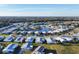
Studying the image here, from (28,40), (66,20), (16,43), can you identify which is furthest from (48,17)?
(16,43)

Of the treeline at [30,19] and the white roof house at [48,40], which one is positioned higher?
the treeline at [30,19]

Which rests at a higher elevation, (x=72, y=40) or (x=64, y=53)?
(x=72, y=40)

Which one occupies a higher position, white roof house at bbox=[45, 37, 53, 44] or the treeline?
the treeline

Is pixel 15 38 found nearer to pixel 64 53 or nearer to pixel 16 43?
pixel 16 43

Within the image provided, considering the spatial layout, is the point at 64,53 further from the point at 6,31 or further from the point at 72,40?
the point at 6,31

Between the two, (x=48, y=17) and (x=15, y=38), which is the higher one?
(x=48, y=17)

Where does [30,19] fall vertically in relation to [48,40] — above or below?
above

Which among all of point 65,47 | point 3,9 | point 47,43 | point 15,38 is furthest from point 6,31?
point 65,47
